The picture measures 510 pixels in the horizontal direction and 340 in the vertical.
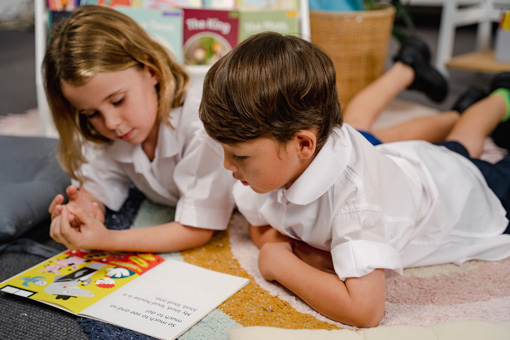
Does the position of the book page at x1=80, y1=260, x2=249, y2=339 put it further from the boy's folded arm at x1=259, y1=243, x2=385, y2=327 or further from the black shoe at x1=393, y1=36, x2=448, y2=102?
the black shoe at x1=393, y1=36, x2=448, y2=102

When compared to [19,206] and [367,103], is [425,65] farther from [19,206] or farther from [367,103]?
[19,206]

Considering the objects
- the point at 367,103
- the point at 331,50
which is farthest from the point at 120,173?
the point at 331,50

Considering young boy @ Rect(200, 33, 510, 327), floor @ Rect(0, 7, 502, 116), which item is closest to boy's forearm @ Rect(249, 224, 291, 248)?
young boy @ Rect(200, 33, 510, 327)

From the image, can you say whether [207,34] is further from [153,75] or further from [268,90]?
[268,90]

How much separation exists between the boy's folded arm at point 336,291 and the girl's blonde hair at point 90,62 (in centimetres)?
39

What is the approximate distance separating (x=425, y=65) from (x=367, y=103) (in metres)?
0.28

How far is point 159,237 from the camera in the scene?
39.1 inches

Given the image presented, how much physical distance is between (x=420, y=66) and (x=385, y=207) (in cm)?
91

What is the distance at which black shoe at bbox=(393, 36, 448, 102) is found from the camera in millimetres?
1612

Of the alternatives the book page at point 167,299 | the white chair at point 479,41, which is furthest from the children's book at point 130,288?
the white chair at point 479,41

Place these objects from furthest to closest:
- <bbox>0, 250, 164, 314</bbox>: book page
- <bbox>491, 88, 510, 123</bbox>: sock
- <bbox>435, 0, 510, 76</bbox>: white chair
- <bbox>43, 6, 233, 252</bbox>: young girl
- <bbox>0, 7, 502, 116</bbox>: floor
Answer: <bbox>435, 0, 510, 76</bbox>: white chair → <bbox>0, 7, 502, 116</bbox>: floor → <bbox>491, 88, 510, 123</bbox>: sock → <bbox>43, 6, 233, 252</bbox>: young girl → <bbox>0, 250, 164, 314</bbox>: book page

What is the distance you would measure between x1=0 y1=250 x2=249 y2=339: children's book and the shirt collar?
21 cm

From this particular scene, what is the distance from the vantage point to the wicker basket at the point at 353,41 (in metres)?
1.77

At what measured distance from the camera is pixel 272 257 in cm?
89
